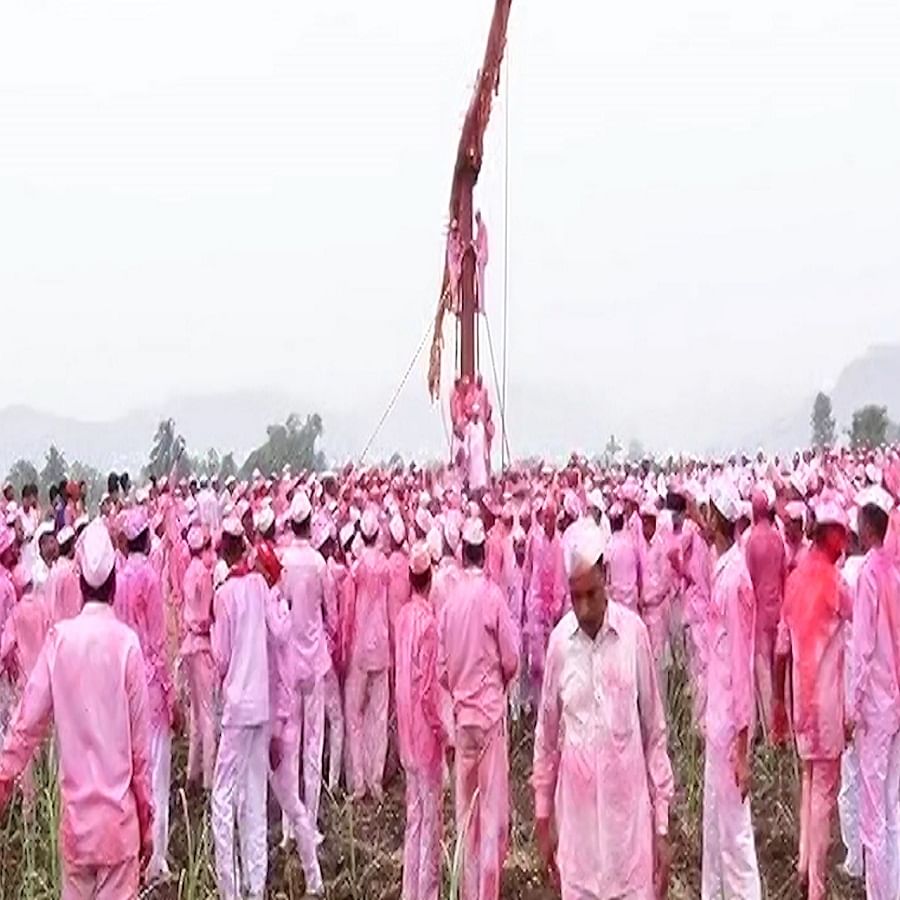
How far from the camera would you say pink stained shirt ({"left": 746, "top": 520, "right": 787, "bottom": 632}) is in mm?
8875

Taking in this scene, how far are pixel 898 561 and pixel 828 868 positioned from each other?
1661mm

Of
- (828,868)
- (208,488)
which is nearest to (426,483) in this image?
(208,488)

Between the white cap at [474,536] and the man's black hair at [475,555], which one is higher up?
the white cap at [474,536]

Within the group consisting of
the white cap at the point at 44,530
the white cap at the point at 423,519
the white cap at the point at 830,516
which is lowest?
the white cap at the point at 830,516

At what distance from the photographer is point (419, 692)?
6.61m

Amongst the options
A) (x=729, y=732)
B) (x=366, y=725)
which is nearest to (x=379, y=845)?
(x=366, y=725)

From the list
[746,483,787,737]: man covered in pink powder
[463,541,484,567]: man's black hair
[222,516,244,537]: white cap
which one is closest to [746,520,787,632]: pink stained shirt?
[746,483,787,737]: man covered in pink powder

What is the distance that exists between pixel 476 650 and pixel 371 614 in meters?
2.46

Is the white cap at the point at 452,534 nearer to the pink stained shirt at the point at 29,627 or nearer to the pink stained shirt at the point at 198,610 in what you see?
the pink stained shirt at the point at 198,610

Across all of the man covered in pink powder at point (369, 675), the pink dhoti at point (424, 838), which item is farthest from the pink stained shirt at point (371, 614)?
the pink dhoti at point (424, 838)

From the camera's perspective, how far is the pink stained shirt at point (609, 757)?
4.45m

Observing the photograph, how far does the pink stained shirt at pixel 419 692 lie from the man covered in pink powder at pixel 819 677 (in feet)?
4.91

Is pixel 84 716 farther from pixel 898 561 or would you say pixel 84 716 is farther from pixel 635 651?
pixel 898 561

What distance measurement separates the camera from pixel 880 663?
604cm
